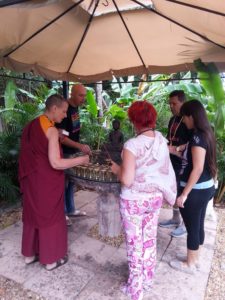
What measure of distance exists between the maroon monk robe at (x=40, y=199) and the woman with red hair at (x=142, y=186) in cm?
72

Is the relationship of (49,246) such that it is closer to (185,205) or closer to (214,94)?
(185,205)

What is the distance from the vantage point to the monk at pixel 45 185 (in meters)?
2.62

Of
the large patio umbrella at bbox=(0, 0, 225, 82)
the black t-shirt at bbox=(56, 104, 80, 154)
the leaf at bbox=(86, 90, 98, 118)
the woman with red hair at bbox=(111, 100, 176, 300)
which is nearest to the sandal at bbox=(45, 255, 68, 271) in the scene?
the woman with red hair at bbox=(111, 100, 176, 300)

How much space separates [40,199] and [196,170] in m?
1.47

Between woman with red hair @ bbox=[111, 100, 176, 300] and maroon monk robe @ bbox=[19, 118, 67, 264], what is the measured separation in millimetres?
720

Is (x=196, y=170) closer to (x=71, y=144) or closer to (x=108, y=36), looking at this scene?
(x=71, y=144)

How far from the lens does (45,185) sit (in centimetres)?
274

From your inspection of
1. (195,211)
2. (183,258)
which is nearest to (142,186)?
(195,211)

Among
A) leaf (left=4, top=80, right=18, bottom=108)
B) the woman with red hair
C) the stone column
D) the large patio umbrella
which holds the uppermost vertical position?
the large patio umbrella

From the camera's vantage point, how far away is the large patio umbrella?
8.82 ft

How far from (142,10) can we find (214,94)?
1164 millimetres

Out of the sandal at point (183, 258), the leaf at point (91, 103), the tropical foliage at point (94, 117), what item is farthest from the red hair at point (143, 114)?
the leaf at point (91, 103)

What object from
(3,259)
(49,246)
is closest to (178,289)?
(49,246)

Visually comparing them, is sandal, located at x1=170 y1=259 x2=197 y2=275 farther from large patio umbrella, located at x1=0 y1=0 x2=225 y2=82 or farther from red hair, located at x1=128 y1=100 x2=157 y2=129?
large patio umbrella, located at x1=0 y1=0 x2=225 y2=82
